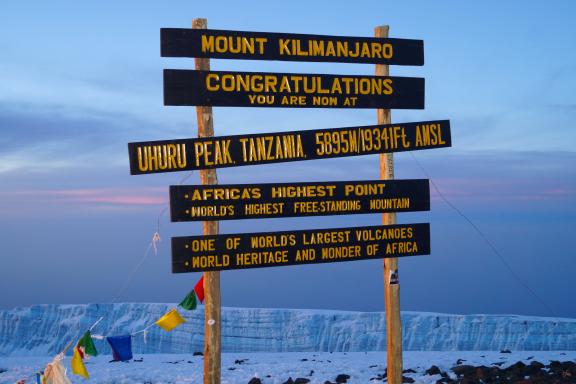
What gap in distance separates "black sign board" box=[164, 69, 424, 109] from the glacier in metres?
16.3

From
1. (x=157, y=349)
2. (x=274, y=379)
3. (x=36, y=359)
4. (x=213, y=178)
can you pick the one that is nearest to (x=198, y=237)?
(x=213, y=178)

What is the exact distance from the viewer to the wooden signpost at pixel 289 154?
1046 cm

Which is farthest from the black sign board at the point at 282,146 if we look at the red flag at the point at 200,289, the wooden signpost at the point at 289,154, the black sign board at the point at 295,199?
the red flag at the point at 200,289

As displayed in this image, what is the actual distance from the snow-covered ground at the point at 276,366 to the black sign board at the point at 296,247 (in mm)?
3671

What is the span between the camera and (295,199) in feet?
36.2

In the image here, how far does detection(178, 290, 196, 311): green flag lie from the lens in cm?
1091

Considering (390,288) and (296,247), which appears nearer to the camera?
(296,247)

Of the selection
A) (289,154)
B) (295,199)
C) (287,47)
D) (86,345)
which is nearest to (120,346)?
(86,345)

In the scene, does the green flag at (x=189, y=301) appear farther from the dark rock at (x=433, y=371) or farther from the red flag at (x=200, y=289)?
the dark rock at (x=433, y=371)

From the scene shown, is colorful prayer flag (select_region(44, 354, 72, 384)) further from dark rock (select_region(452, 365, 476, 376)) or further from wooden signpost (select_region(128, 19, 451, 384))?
dark rock (select_region(452, 365, 476, 376))

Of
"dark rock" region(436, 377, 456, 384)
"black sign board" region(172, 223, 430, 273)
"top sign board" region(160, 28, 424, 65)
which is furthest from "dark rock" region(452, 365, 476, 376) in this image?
"top sign board" region(160, 28, 424, 65)

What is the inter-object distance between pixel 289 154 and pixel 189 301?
2.94 metres

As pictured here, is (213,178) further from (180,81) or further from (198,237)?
(180,81)

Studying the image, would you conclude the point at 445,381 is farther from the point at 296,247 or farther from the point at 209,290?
the point at 209,290
